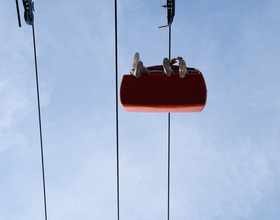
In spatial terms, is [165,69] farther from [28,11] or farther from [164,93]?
[28,11]

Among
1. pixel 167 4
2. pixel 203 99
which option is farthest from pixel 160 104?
pixel 167 4

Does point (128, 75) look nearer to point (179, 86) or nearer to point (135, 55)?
point (135, 55)

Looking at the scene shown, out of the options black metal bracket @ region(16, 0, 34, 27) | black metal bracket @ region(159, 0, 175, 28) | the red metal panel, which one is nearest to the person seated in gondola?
the red metal panel

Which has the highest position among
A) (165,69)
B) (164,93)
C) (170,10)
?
(170,10)

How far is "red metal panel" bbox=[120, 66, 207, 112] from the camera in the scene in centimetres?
504

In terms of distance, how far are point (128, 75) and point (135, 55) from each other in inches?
12.8

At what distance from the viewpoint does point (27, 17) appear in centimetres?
579

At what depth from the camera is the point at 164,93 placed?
5.06 m

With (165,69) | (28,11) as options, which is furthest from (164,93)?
(28,11)

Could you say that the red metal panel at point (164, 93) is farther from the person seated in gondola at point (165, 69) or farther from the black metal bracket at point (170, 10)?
the black metal bracket at point (170, 10)

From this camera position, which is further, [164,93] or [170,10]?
[170,10]

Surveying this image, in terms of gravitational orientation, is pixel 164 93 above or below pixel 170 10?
below

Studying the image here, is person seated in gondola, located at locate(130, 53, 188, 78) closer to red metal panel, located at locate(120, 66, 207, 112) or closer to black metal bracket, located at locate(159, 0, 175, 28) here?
red metal panel, located at locate(120, 66, 207, 112)

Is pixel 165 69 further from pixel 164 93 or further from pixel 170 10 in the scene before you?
pixel 170 10
